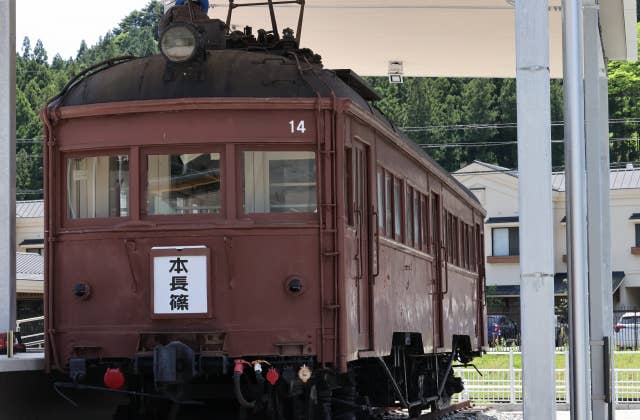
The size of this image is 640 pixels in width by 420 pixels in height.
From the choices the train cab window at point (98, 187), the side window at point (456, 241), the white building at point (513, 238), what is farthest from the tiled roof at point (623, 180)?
the train cab window at point (98, 187)

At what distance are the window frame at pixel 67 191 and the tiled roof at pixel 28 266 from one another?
25347 millimetres

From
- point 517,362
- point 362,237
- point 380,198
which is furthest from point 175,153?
point 517,362

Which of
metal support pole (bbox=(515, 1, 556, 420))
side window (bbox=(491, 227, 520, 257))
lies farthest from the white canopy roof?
side window (bbox=(491, 227, 520, 257))

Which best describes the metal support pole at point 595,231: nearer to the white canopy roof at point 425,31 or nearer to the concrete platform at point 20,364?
the white canopy roof at point 425,31

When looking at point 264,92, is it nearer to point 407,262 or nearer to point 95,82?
point 95,82

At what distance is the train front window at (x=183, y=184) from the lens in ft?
33.7

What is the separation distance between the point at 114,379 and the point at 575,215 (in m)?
4.03

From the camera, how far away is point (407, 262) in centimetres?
1317

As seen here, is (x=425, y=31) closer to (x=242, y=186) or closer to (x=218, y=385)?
(x=242, y=186)

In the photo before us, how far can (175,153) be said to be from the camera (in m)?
10.3

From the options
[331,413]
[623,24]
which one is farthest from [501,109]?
[331,413]

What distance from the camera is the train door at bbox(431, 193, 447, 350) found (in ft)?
49.3

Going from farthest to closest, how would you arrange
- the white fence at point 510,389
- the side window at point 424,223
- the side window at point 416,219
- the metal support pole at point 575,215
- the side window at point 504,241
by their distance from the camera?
the side window at point 504,241 → the white fence at point 510,389 → the side window at point 424,223 → the side window at point 416,219 → the metal support pole at point 575,215

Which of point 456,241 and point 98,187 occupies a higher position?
point 98,187
